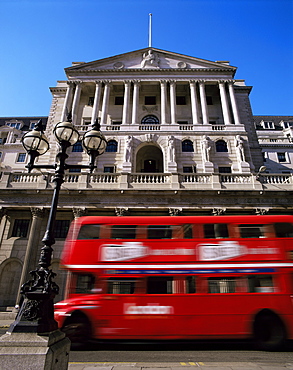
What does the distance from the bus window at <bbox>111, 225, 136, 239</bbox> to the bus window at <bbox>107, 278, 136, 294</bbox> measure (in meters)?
1.59

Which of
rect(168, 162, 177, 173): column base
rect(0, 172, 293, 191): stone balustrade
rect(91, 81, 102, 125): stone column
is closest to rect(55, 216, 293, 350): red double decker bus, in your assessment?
rect(0, 172, 293, 191): stone balustrade

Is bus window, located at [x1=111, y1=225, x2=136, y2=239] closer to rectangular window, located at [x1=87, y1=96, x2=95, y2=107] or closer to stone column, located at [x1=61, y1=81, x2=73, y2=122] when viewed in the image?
stone column, located at [x1=61, y1=81, x2=73, y2=122]

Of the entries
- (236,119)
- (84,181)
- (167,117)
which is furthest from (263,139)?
(84,181)

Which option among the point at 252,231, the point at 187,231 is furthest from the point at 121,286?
the point at 252,231

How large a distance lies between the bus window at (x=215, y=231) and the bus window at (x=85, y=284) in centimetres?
461

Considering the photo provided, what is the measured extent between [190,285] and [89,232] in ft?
14.4

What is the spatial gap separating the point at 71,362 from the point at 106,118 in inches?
963

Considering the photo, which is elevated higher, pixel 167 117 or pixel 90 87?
pixel 90 87

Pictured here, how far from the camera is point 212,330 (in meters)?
7.56

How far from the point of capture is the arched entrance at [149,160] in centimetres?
2709

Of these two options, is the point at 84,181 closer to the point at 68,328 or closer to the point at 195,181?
the point at 195,181

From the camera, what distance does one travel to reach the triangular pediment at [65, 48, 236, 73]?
3003 cm

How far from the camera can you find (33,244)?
1722cm

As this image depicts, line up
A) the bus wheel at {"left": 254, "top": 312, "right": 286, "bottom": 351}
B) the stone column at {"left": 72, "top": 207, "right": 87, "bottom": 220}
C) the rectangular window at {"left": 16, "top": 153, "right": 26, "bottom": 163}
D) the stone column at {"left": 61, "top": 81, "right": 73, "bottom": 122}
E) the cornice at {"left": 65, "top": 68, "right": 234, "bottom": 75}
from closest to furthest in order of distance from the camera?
the bus wheel at {"left": 254, "top": 312, "right": 286, "bottom": 351}, the stone column at {"left": 72, "top": 207, "right": 87, "bottom": 220}, the stone column at {"left": 61, "top": 81, "right": 73, "bottom": 122}, the cornice at {"left": 65, "top": 68, "right": 234, "bottom": 75}, the rectangular window at {"left": 16, "top": 153, "right": 26, "bottom": 163}
